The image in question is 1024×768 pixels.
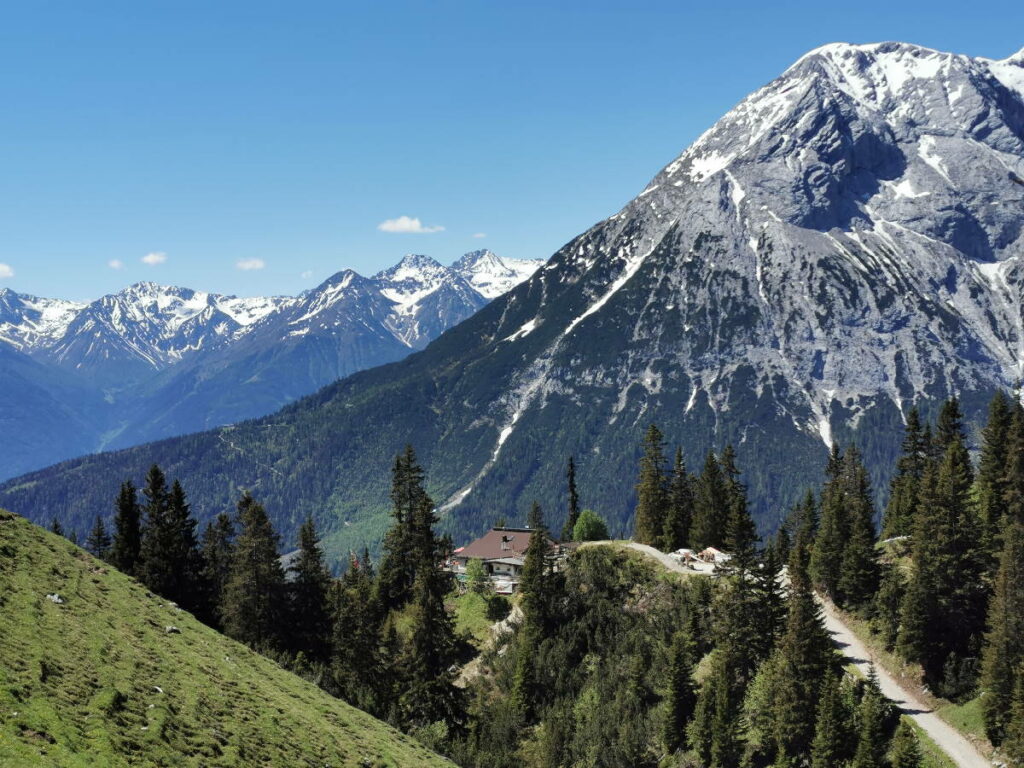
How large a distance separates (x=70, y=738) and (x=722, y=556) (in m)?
75.5

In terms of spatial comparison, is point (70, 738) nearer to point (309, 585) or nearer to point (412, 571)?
point (309, 585)

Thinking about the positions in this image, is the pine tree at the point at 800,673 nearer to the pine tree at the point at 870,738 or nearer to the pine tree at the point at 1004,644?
the pine tree at the point at 870,738

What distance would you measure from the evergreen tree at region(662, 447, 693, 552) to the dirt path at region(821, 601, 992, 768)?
2689cm

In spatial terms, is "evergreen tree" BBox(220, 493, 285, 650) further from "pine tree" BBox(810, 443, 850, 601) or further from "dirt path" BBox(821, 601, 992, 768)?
"pine tree" BBox(810, 443, 850, 601)

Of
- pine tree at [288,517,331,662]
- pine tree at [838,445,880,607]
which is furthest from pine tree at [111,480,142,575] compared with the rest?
pine tree at [838,445,880,607]

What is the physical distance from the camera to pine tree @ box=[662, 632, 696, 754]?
68.4m

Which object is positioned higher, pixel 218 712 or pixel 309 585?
pixel 309 585

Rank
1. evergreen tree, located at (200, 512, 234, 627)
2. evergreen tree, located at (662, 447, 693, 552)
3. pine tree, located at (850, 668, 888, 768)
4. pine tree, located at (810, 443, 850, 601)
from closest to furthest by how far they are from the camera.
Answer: pine tree, located at (850, 668, 888, 768)
evergreen tree, located at (200, 512, 234, 627)
pine tree, located at (810, 443, 850, 601)
evergreen tree, located at (662, 447, 693, 552)

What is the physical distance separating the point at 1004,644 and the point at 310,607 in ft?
196

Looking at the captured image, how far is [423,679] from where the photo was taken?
247 ft

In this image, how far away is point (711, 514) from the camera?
10131 centimetres

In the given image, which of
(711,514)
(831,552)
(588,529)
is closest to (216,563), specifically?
(588,529)

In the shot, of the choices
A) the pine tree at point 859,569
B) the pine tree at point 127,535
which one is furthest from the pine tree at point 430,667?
the pine tree at point 859,569

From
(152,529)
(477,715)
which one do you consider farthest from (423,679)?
(152,529)
